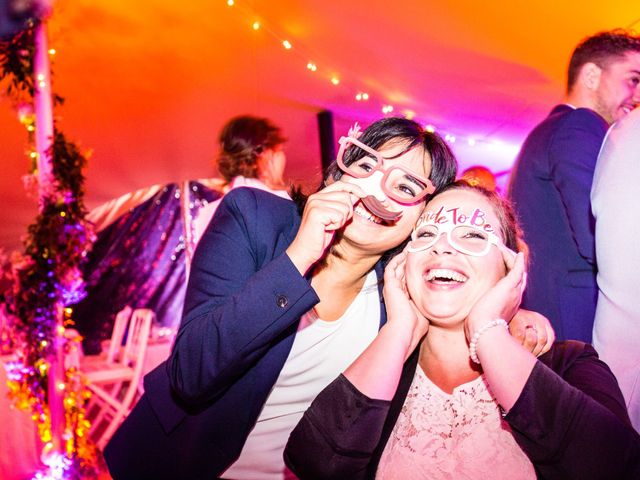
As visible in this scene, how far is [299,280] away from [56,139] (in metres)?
3.11

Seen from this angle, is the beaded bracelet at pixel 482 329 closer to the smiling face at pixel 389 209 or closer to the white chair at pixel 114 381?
the smiling face at pixel 389 209

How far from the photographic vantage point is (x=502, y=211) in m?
1.55

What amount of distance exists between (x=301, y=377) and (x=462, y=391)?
0.52 m

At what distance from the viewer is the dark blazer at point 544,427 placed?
→ 3.74 feet

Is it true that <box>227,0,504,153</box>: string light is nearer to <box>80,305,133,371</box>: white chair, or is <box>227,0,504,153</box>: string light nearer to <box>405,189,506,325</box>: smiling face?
<box>405,189,506,325</box>: smiling face

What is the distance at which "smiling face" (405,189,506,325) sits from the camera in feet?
4.47

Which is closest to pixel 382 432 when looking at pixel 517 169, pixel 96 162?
pixel 517 169

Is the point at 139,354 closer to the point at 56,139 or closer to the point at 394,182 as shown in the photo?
the point at 56,139

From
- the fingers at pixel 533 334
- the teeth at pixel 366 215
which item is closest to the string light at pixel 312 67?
the teeth at pixel 366 215

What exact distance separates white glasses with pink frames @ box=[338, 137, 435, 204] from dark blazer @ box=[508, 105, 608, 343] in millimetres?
839

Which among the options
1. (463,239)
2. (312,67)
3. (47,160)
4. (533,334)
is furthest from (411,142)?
(312,67)

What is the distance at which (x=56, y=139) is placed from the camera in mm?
3707

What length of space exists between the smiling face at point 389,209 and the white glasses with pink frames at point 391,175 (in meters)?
0.02

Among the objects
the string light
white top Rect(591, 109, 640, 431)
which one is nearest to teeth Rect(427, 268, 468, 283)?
white top Rect(591, 109, 640, 431)
